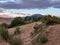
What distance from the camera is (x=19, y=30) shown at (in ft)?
169

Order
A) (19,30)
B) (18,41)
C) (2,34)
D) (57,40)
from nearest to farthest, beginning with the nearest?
(18,41), (57,40), (2,34), (19,30)

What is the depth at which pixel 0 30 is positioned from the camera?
148 feet

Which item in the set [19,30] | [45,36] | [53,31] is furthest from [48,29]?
[19,30]

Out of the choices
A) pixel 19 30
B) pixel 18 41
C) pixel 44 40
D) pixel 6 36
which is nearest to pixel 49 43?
pixel 44 40

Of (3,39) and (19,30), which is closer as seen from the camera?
(3,39)

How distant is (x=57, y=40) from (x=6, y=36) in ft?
35.5

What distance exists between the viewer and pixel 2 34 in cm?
4400

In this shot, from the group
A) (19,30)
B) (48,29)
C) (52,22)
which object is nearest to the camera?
(48,29)

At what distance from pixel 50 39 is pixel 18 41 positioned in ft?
17.9

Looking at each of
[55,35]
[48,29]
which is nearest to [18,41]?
Answer: [55,35]

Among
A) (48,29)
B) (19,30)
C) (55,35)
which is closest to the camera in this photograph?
(55,35)

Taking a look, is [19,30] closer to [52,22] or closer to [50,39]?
[52,22]

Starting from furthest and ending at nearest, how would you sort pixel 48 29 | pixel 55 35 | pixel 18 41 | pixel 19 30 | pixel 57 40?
1. pixel 19 30
2. pixel 48 29
3. pixel 55 35
4. pixel 57 40
5. pixel 18 41

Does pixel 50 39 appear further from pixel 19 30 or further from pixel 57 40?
pixel 19 30
